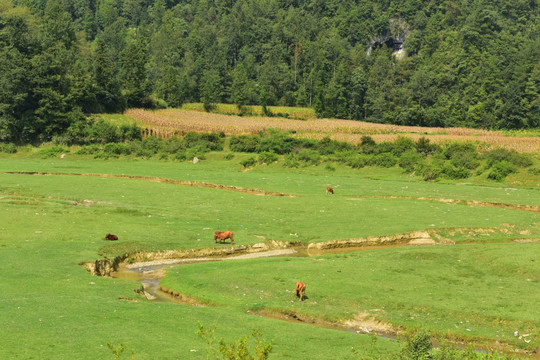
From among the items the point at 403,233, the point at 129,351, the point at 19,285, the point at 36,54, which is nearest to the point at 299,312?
the point at 129,351

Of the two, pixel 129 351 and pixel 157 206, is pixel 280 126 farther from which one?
pixel 129 351

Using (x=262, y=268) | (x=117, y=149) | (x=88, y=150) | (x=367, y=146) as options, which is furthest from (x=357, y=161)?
(x=262, y=268)

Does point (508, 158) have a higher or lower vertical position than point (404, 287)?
higher

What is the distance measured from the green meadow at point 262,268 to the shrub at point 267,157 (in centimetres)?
1680

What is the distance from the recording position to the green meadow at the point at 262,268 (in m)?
21.8

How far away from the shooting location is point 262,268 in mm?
33031

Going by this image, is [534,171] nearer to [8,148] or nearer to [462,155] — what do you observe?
[462,155]

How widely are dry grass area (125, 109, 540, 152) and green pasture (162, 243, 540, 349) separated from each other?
61.9 m

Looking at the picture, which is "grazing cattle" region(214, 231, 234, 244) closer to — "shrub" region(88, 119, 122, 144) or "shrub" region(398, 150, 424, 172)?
"shrub" region(398, 150, 424, 172)

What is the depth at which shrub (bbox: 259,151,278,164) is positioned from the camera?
81000 millimetres

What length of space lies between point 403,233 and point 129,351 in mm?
27424

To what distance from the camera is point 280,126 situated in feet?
402

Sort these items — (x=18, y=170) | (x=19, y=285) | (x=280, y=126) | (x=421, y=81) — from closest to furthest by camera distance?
(x=19, y=285)
(x=18, y=170)
(x=280, y=126)
(x=421, y=81)

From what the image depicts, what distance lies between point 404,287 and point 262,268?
301 inches
